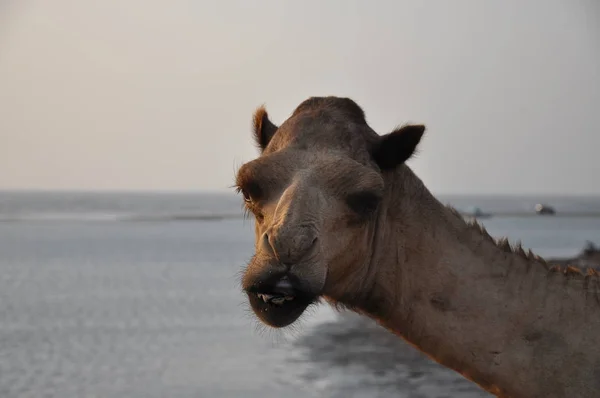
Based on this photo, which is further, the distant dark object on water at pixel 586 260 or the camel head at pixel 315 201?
the distant dark object on water at pixel 586 260

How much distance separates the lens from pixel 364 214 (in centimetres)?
500

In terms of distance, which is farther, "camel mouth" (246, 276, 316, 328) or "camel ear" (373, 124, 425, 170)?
"camel ear" (373, 124, 425, 170)

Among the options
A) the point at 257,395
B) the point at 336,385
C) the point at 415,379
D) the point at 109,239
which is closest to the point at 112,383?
the point at 257,395

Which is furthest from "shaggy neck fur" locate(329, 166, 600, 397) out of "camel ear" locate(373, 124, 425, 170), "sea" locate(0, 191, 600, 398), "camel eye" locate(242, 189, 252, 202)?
"sea" locate(0, 191, 600, 398)

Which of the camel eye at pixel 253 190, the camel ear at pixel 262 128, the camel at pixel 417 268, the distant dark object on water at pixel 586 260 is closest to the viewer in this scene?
the camel at pixel 417 268

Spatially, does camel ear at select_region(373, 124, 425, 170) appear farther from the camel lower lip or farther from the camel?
the camel lower lip

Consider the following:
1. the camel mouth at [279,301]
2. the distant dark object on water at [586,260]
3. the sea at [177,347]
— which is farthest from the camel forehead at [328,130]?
the distant dark object on water at [586,260]

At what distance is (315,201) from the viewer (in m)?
4.74

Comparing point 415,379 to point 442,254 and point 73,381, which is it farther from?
point 442,254

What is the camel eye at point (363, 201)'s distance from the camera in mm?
4926

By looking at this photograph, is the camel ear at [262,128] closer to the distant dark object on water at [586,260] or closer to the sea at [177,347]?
the sea at [177,347]

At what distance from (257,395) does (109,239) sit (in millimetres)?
50046

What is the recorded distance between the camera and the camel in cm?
489

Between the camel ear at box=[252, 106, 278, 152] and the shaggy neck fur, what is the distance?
3.72 feet
